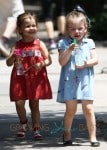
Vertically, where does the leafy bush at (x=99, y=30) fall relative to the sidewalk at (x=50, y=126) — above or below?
below

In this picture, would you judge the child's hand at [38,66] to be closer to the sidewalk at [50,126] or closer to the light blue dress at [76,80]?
the light blue dress at [76,80]

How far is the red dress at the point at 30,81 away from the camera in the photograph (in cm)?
728

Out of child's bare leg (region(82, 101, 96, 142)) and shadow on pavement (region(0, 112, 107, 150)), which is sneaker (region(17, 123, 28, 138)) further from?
child's bare leg (region(82, 101, 96, 142))

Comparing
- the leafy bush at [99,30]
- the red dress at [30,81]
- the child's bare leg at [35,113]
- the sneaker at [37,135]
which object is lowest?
the leafy bush at [99,30]

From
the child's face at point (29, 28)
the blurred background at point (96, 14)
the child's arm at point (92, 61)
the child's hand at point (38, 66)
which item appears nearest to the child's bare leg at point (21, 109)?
the child's hand at point (38, 66)

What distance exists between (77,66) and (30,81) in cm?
66

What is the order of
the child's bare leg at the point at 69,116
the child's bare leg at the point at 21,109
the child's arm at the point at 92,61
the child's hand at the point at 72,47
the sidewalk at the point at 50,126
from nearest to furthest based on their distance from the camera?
the child's hand at the point at 72,47
the child's arm at the point at 92,61
the child's bare leg at the point at 69,116
the sidewalk at the point at 50,126
the child's bare leg at the point at 21,109

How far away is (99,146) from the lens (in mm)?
7035

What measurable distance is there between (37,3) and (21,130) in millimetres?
21598

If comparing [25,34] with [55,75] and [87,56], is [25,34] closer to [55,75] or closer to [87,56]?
[87,56]

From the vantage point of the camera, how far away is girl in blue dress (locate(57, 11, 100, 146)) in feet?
22.6

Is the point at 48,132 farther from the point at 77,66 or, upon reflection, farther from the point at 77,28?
the point at 77,28

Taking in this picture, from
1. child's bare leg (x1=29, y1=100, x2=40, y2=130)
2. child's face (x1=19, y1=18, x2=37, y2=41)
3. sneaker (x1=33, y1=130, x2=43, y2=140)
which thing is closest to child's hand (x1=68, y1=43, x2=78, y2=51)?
child's face (x1=19, y1=18, x2=37, y2=41)

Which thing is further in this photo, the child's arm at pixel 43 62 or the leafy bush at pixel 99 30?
the leafy bush at pixel 99 30
